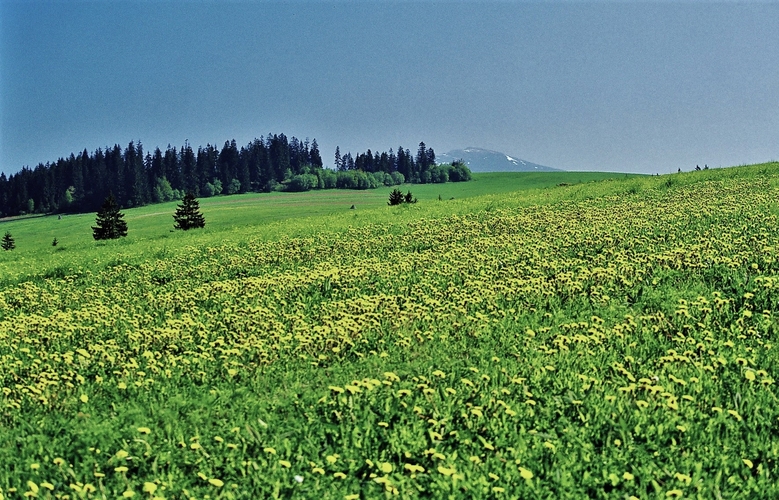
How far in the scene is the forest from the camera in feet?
480

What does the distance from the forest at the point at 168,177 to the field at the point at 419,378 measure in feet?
455

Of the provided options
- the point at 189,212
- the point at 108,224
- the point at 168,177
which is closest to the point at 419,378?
the point at 189,212

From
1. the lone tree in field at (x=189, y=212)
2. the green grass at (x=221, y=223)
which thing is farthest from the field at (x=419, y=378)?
the lone tree in field at (x=189, y=212)

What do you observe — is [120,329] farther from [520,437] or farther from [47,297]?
[520,437]

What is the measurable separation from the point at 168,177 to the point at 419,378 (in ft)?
525

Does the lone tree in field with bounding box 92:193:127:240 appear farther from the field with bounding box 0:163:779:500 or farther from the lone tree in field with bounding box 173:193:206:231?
the field with bounding box 0:163:779:500

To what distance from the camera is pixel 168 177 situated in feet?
509

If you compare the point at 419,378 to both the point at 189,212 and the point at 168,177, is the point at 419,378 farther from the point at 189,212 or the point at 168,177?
the point at 168,177

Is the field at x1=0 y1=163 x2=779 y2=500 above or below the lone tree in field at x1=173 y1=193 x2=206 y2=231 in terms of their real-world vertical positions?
below

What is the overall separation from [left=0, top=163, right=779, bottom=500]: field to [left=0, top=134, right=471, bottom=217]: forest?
138579mm

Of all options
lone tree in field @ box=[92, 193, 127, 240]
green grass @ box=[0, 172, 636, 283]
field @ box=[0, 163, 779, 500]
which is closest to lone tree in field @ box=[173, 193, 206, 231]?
green grass @ box=[0, 172, 636, 283]

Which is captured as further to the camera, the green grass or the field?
the green grass

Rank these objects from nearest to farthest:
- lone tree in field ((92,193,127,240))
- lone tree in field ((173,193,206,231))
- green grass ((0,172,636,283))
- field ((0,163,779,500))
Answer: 1. field ((0,163,779,500))
2. green grass ((0,172,636,283))
3. lone tree in field ((173,193,206,231))
4. lone tree in field ((92,193,127,240))

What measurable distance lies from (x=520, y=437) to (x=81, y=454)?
3844mm
